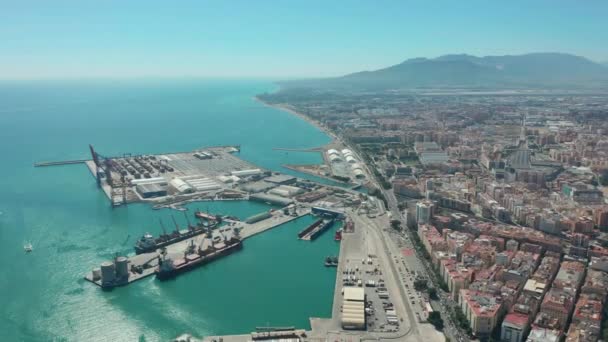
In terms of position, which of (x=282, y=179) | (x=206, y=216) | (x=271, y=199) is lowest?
(x=206, y=216)

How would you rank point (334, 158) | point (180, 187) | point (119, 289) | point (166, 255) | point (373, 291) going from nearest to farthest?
point (373, 291)
point (119, 289)
point (166, 255)
point (180, 187)
point (334, 158)

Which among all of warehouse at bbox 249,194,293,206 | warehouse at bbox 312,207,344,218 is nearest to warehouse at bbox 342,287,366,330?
warehouse at bbox 312,207,344,218

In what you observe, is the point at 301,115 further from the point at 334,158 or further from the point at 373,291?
the point at 373,291

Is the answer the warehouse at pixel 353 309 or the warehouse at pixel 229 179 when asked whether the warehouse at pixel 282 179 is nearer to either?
the warehouse at pixel 229 179

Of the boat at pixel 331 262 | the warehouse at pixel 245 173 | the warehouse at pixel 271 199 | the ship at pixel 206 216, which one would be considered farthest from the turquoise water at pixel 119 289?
the warehouse at pixel 245 173

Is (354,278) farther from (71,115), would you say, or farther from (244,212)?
(71,115)

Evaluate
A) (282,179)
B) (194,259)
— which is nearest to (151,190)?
(282,179)

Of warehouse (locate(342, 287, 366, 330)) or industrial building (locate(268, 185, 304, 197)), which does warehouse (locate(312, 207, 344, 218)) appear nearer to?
industrial building (locate(268, 185, 304, 197))
